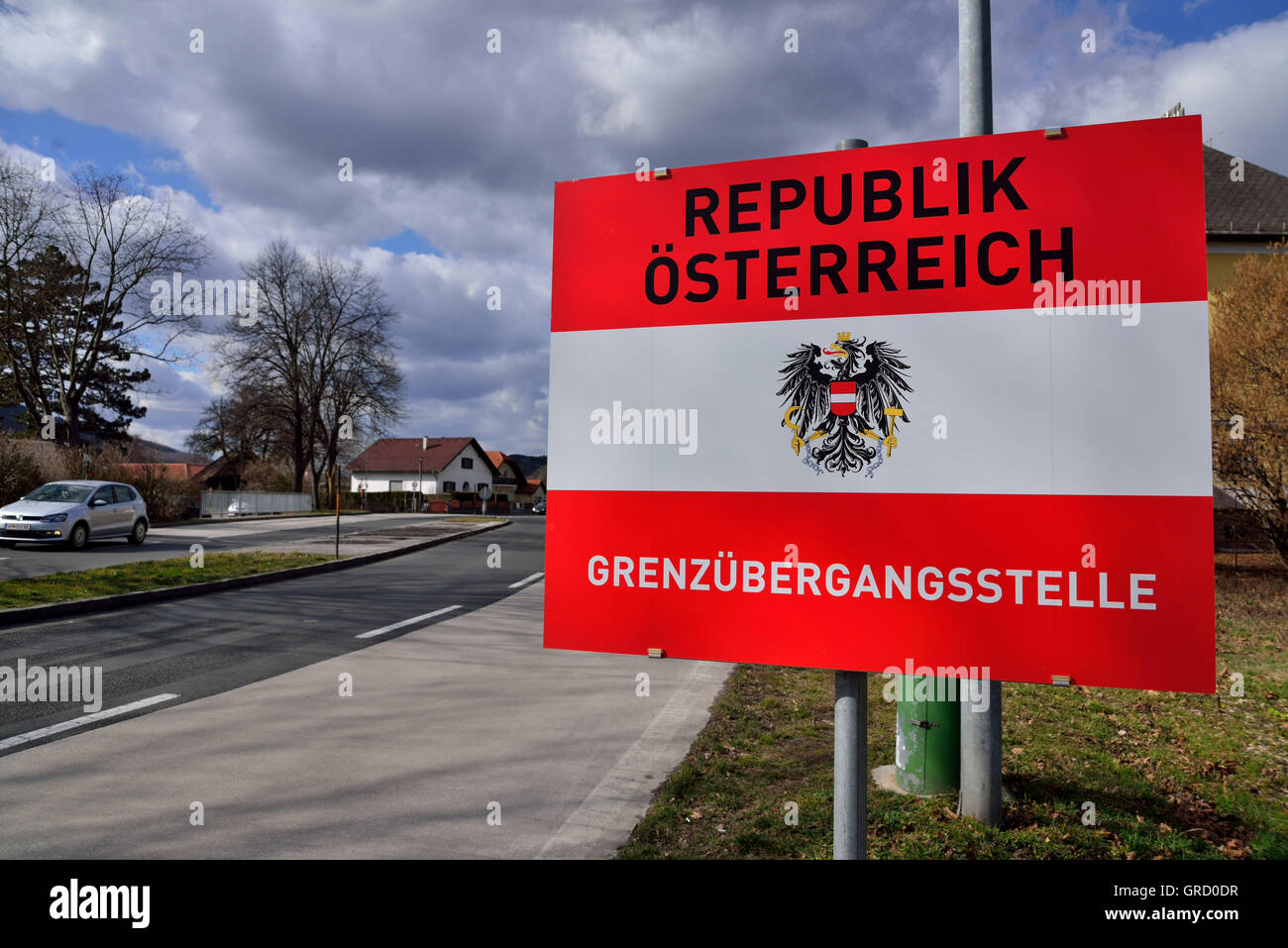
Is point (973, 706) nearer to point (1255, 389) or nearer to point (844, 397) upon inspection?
point (844, 397)

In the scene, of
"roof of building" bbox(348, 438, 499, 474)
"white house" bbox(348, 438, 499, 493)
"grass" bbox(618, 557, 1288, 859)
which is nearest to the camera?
"grass" bbox(618, 557, 1288, 859)

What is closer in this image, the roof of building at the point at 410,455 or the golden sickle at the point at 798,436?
the golden sickle at the point at 798,436

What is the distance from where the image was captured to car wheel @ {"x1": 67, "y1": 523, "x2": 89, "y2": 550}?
16.8 metres

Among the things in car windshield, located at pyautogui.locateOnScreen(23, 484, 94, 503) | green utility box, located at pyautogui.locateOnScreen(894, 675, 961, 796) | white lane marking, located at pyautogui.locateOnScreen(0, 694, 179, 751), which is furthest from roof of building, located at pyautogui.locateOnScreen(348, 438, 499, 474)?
green utility box, located at pyautogui.locateOnScreen(894, 675, 961, 796)

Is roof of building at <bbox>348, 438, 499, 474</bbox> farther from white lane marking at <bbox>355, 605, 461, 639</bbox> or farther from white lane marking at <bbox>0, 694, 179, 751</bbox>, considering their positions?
white lane marking at <bbox>0, 694, 179, 751</bbox>

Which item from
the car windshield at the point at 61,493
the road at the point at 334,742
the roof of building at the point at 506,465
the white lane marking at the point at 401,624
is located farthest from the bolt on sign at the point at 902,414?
the roof of building at the point at 506,465

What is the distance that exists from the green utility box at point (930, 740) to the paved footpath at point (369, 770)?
1484 millimetres

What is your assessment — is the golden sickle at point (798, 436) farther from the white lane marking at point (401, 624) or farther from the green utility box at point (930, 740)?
the white lane marking at point (401, 624)

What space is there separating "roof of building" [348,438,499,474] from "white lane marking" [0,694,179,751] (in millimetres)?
79181

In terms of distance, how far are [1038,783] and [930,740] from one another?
2.64 feet

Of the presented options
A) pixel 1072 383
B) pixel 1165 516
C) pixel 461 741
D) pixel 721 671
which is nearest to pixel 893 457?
pixel 1072 383

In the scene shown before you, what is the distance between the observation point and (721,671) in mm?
8062

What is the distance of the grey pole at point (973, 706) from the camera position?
11.0ft

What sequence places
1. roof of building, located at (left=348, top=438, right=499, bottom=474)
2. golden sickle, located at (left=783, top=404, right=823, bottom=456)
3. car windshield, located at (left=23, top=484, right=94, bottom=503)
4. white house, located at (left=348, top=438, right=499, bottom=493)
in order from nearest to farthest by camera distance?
golden sickle, located at (left=783, top=404, right=823, bottom=456), car windshield, located at (left=23, top=484, right=94, bottom=503), white house, located at (left=348, top=438, right=499, bottom=493), roof of building, located at (left=348, top=438, right=499, bottom=474)
